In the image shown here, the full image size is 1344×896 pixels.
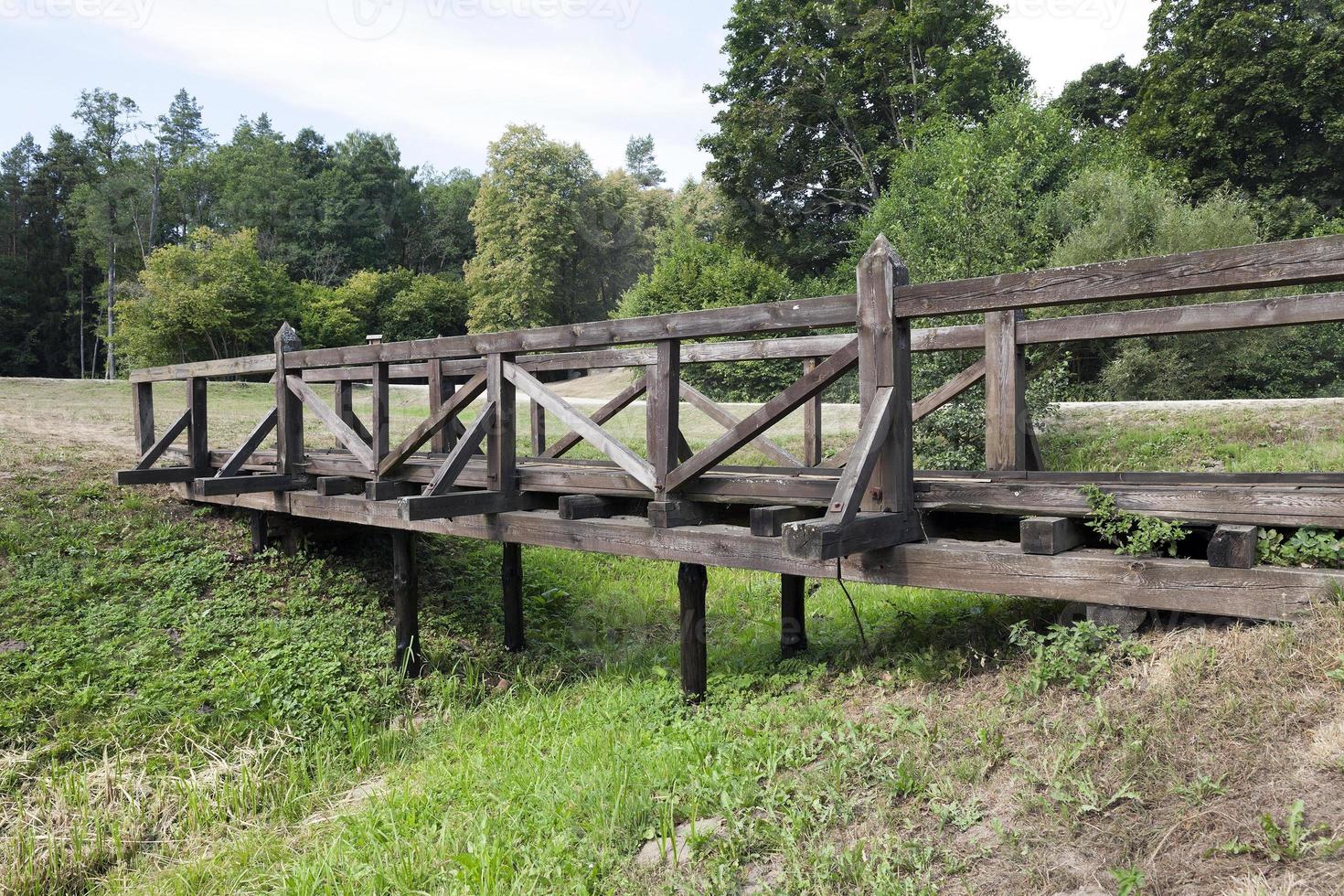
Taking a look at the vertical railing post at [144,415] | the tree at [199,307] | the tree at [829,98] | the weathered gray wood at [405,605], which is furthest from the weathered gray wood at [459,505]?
the tree at [199,307]

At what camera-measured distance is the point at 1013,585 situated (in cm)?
427

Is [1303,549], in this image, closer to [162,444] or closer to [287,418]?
[287,418]

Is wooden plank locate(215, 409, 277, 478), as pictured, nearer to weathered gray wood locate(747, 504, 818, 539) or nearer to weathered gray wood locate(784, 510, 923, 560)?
weathered gray wood locate(747, 504, 818, 539)

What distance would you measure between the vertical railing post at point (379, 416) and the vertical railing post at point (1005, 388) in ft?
15.1

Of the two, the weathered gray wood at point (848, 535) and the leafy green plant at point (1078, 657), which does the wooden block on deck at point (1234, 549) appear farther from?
the weathered gray wood at point (848, 535)

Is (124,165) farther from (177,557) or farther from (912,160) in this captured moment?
(177,557)

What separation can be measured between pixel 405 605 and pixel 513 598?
1039 millimetres

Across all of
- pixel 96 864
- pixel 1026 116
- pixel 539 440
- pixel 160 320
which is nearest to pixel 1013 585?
pixel 96 864

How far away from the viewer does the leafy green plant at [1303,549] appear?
3.64 metres

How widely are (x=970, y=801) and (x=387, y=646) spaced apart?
585 centimetres

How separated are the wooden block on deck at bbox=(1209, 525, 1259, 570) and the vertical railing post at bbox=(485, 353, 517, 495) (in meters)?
4.34

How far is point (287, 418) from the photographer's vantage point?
27.7 ft

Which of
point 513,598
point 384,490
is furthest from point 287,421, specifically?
point 513,598

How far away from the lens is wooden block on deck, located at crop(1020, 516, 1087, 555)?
4.14m
